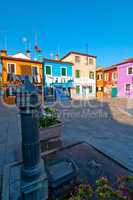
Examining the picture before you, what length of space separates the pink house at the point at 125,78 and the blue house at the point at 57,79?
906cm

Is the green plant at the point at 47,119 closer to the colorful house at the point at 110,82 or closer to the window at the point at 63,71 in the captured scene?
the window at the point at 63,71

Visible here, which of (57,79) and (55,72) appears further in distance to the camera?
(57,79)

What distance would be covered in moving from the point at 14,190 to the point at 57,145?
5.22 feet

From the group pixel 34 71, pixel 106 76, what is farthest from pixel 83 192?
pixel 106 76

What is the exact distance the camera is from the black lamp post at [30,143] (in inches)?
63.1

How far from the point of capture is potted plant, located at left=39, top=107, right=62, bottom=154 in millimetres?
3393

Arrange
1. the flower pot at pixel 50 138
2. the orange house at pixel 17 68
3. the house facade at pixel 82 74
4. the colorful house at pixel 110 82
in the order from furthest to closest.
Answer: the colorful house at pixel 110 82 → the house facade at pixel 82 74 → the orange house at pixel 17 68 → the flower pot at pixel 50 138

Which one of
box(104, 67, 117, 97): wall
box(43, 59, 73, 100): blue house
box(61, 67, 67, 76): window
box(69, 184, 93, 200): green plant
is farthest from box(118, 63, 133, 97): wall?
box(69, 184, 93, 200): green plant

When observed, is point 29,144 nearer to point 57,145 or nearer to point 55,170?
point 55,170

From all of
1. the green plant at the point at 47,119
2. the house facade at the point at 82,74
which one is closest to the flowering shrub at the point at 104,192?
the green plant at the point at 47,119

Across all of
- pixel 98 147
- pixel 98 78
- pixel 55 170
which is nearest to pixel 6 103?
pixel 98 147

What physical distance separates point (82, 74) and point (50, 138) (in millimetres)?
20977

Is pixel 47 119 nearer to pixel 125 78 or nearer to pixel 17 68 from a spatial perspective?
pixel 17 68

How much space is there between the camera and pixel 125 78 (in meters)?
23.9
